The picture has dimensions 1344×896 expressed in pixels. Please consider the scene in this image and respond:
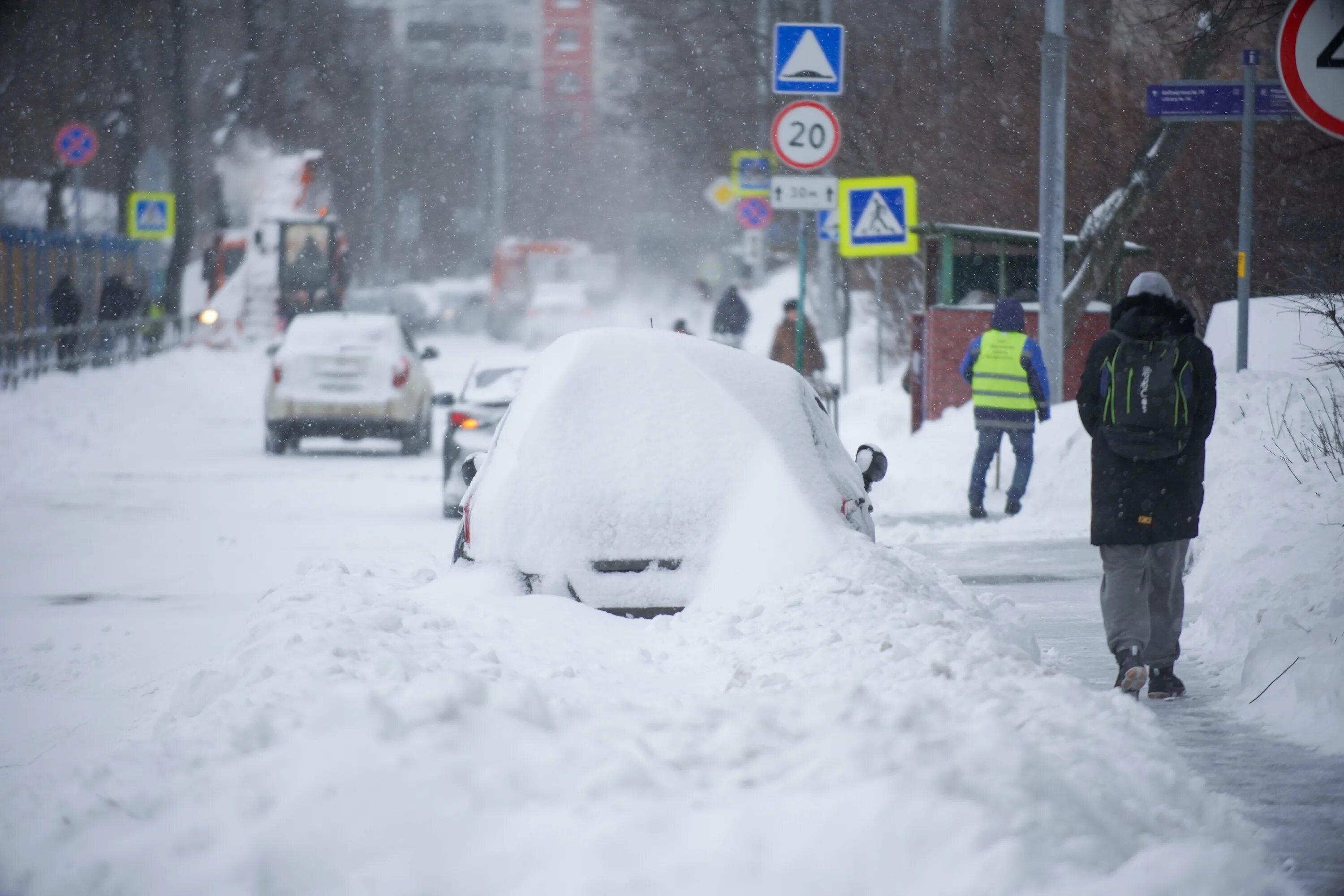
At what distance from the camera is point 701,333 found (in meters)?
49.0

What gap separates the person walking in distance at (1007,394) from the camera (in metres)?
14.0

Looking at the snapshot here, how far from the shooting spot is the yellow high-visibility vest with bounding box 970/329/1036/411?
14000 mm

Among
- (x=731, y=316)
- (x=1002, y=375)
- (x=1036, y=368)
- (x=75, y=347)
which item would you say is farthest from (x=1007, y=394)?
(x=75, y=347)

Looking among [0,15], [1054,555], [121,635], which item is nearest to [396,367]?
[1054,555]

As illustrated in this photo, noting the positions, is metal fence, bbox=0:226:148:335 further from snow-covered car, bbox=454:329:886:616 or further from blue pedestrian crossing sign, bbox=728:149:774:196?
snow-covered car, bbox=454:329:886:616

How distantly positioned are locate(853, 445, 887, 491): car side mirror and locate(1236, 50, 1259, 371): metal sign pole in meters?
4.39

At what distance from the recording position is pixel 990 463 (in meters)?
14.1

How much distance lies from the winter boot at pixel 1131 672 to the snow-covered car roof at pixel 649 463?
1.25 m

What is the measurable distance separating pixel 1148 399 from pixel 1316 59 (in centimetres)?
147

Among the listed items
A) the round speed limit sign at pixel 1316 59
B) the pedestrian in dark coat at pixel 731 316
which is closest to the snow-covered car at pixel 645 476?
the round speed limit sign at pixel 1316 59

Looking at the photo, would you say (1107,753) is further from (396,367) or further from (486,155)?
(486,155)

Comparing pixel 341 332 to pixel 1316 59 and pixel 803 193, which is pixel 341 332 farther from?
pixel 1316 59

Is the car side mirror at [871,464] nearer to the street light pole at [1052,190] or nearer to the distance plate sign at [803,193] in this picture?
the distance plate sign at [803,193]

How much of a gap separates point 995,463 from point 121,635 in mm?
9158
